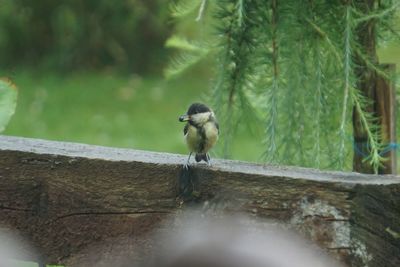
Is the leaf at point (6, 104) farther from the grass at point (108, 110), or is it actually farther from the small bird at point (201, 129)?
the grass at point (108, 110)

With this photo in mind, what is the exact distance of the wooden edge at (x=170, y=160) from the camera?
64.3 inches

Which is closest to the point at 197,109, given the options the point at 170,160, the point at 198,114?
the point at 198,114

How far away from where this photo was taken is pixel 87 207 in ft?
5.88

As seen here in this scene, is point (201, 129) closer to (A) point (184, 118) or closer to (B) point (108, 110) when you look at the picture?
(A) point (184, 118)

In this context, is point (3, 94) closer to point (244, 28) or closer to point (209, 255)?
point (209, 255)

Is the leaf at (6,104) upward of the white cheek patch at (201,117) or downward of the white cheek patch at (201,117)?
downward

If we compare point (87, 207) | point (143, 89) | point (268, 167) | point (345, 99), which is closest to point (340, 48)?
point (345, 99)

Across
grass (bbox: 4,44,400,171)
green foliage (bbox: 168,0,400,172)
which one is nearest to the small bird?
green foliage (bbox: 168,0,400,172)

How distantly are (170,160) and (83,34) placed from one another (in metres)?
8.23

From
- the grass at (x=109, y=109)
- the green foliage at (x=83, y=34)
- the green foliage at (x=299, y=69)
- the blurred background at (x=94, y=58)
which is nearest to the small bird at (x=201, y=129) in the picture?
the green foliage at (x=299, y=69)

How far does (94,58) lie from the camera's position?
1018 centimetres

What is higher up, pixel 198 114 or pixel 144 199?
pixel 198 114

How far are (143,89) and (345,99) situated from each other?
7074 millimetres

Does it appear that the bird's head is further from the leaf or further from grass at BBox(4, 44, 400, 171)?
grass at BBox(4, 44, 400, 171)
